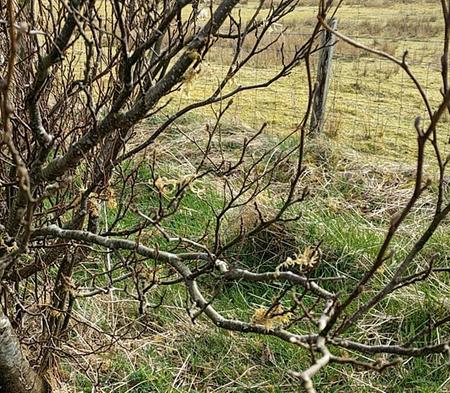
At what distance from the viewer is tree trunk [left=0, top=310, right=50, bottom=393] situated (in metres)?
1.75

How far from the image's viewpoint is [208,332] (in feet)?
9.75

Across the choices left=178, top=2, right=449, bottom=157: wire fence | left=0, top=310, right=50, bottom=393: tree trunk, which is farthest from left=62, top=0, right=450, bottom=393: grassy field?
left=0, top=310, right=50, bottom=393: tree trunk

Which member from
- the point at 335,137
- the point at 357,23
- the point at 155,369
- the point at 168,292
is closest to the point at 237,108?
the point at 335,137

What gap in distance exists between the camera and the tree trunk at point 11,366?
1746 millimetres

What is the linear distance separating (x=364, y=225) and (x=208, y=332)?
4.79ft

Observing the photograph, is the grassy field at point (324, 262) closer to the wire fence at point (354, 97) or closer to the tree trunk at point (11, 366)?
the wire fence at point (354, 97)

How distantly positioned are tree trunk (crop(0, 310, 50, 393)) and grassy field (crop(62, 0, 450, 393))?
23.8 inches

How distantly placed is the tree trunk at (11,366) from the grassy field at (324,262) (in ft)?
1.99

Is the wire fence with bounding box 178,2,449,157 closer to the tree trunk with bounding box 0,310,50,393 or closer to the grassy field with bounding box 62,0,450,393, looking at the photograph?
the grassy field with bounding box 62,0,450,393

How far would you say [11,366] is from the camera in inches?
72.1

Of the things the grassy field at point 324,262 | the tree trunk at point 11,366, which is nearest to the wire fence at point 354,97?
the grassy field at point 324,262

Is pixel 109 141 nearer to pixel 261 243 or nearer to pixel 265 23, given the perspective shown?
pixel 265 23

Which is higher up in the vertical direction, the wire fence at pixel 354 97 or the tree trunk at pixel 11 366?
the tree trunk at pixel 11 366

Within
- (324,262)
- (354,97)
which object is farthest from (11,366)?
(354,97)
